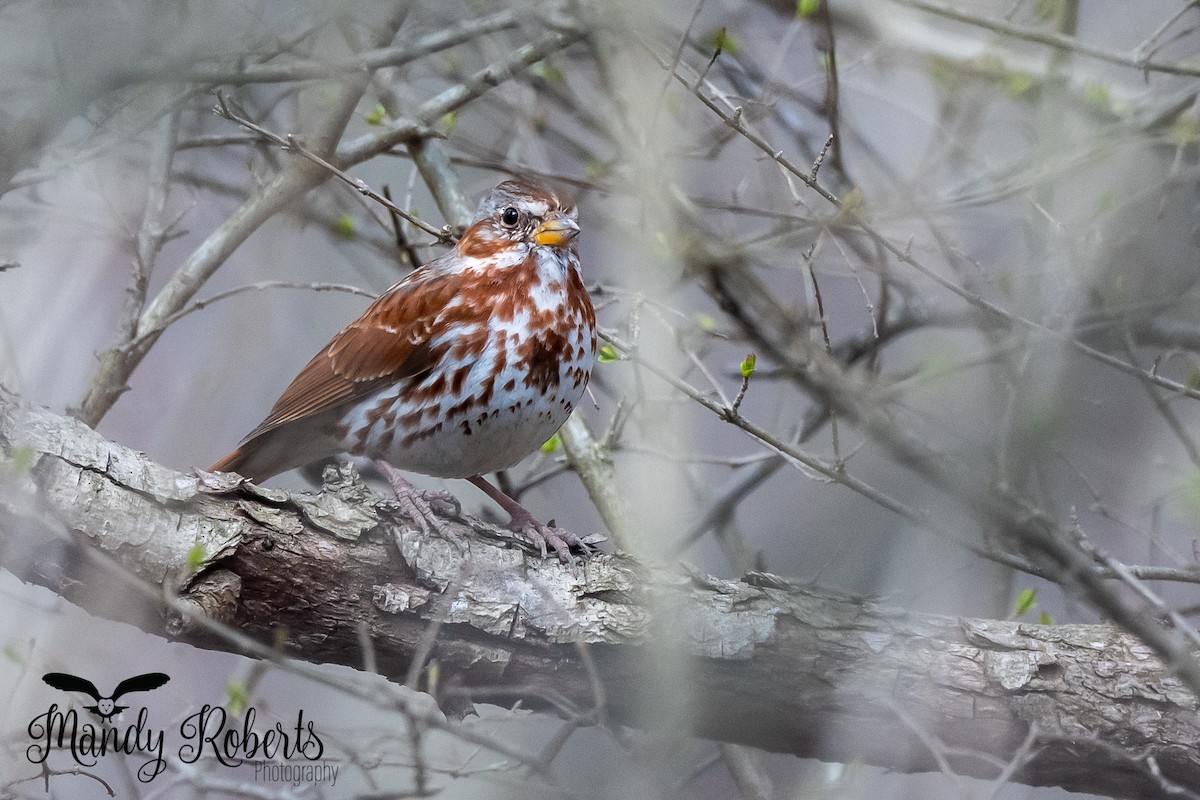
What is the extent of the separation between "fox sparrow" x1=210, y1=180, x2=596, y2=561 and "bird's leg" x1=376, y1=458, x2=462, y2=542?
0.7 inches

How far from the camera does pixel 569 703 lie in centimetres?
348

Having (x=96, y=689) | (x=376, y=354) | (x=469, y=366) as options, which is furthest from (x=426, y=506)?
(x=96, y=689)

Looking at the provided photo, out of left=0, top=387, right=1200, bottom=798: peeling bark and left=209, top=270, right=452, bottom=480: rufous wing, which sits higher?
left=209, top=270, right=452, bottom=480: rufous wing

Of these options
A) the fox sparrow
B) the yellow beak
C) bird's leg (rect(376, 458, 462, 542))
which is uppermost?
the yellow beak

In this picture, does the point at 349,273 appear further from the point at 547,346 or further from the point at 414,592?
the point at 414,592

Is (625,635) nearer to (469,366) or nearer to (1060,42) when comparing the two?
(469,366)

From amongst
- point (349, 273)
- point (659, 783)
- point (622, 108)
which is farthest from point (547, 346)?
point (349, 273)

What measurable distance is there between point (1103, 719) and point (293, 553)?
261 cm

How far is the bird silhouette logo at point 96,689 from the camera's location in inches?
133

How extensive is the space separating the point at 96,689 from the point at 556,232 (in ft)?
7.62

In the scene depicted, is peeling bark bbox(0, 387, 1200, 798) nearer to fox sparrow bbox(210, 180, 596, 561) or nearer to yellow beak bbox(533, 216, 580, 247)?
fox sparrow bbox(210, 180, 596, 561)

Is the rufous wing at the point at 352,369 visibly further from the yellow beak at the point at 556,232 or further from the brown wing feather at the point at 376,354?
the yellow beak at the point at 556,232

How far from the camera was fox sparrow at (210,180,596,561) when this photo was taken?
4.22m
